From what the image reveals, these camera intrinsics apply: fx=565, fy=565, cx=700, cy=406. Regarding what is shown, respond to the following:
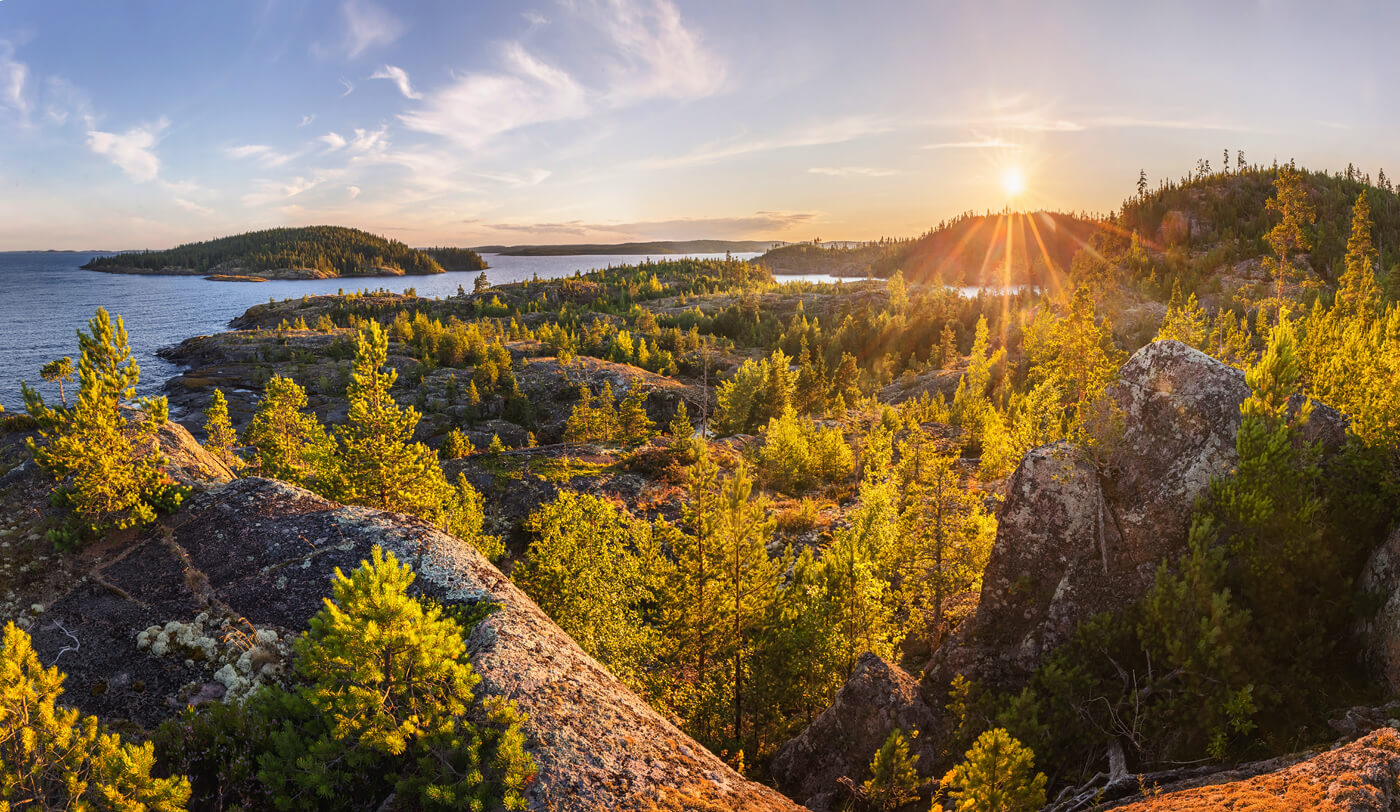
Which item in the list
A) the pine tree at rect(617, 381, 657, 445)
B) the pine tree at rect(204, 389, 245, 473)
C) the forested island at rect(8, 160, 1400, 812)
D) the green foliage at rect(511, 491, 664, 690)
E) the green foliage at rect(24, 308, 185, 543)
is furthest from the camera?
the pine tree at rect(617, 381, 657, 445)

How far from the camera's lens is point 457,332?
129 meters

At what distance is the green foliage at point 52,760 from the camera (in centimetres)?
729

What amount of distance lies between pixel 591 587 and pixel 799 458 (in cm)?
3630

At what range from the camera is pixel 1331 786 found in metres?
7.96

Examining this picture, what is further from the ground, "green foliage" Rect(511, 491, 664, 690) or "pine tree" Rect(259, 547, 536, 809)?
"pine tree" Rect(259, 547, 536, 809)

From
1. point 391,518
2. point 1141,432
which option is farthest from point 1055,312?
point 391,518

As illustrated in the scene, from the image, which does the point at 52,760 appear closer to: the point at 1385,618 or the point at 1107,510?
the point at 1107,510

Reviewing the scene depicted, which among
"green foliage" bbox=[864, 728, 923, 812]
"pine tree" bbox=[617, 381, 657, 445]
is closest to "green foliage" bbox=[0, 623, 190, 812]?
"green foliage" bbox=[864, 728, 923, 812]

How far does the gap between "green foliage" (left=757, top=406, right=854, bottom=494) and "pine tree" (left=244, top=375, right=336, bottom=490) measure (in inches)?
1439

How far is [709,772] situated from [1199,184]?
639 feet

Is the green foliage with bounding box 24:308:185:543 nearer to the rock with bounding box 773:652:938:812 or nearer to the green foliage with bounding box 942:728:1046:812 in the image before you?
the rock with bounding box 773:652:938:812

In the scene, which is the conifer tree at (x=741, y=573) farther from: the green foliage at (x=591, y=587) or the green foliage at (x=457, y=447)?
the green foliage at (x=457, y=447)

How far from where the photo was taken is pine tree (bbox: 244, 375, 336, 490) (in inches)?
995

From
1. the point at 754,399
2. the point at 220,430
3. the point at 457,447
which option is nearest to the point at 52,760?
the point at 220,430
